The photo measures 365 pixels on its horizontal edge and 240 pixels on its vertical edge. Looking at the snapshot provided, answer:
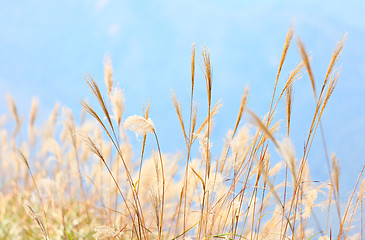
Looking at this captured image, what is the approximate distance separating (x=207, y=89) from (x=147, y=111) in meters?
0.21

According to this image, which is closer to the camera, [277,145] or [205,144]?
[277,145]

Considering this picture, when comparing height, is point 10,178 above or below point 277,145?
above

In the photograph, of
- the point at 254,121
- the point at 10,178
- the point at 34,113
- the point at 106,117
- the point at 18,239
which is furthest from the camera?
the point at 10,178

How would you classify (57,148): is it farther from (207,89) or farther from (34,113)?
(207,89)

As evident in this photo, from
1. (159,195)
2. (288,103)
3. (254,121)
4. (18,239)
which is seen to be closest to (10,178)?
(18,239)

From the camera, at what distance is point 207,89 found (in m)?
1.23

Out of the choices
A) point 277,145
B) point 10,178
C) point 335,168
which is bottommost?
point 277,145

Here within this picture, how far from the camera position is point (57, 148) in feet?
8.72

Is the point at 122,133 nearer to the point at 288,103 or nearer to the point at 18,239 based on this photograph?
the point at 18,239

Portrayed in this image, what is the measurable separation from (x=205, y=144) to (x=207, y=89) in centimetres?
18

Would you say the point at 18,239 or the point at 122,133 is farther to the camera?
the point at 18,239

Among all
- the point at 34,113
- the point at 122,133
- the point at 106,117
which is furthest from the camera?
the point at 34,113

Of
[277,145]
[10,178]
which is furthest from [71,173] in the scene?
[277,145]

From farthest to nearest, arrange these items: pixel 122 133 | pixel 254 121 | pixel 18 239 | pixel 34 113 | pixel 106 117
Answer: pixel 34 113 < pixel 18 239 < pixel 122 133 < pixel 106 117 < pixel 254 121
